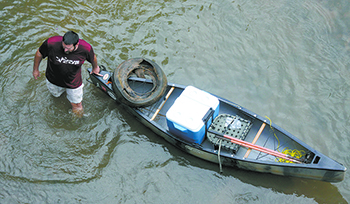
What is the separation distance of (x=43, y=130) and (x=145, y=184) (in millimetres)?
3044

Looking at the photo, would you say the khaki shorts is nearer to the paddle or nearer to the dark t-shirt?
the dark t-shirt

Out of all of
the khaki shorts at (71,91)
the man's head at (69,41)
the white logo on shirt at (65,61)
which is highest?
the man's head at (69,41)

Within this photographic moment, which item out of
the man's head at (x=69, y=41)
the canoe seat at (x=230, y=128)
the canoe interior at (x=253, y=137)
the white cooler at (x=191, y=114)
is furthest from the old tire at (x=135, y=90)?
the man's head at (x=69, y=41)

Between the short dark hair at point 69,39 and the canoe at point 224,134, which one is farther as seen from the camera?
the canoe at point 224,134

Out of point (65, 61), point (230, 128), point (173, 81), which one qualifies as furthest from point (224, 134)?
point (65, 61)

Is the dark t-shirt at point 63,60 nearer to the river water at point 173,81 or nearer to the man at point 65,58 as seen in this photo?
the man at point 65,58

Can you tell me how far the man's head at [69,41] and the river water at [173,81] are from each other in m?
2.57

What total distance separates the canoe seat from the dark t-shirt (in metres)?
3.26

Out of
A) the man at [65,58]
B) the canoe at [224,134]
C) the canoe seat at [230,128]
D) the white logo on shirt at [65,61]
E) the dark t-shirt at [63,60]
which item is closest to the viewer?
the man at [65,58]

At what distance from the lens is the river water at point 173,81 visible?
7.04m

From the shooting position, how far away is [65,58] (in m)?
6.20

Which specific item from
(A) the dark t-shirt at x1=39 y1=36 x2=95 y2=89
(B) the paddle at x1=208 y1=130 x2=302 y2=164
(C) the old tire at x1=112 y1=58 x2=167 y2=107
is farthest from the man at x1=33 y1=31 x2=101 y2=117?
(B) the paddle at x1=208 y1=130 x2=302 y2=164

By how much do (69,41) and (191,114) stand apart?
9.59ft

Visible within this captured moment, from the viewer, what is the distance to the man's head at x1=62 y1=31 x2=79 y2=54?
228 inches
